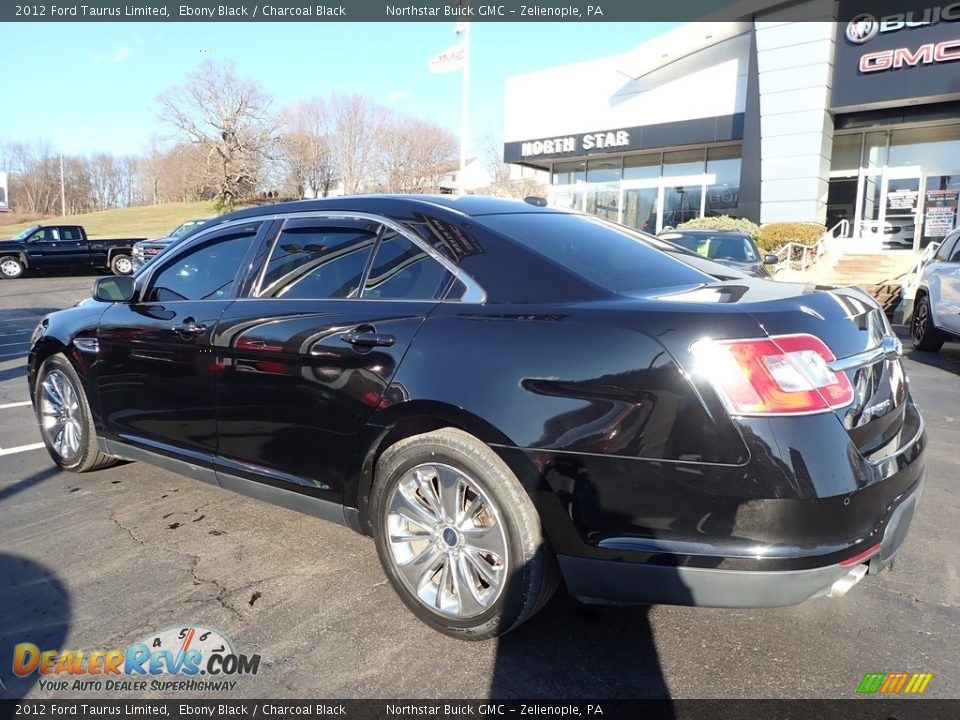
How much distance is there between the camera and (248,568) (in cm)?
324

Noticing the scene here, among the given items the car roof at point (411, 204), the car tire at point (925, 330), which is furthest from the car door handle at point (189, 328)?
the car tire at point (925, 330)

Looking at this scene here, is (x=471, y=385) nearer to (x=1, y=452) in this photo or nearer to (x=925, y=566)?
(x=925, y=566)

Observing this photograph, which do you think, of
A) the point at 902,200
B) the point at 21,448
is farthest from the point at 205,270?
the point at 902,200

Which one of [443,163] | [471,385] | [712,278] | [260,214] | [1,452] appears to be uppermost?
[443,163]

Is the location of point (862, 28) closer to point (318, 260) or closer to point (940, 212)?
point (940, 212)

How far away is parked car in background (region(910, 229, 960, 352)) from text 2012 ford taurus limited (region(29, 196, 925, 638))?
670cm

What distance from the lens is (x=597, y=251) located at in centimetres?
296

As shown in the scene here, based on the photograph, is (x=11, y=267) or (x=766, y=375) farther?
(x=11, y=267)

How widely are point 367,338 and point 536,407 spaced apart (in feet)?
2.73

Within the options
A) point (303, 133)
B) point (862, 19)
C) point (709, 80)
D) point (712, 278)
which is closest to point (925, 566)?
point (712, 278)

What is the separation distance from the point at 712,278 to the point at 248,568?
8.07ft

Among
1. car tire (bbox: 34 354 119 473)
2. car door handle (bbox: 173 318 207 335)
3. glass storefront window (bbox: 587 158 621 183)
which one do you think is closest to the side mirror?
car tire (bbox: 34 354 119 473)

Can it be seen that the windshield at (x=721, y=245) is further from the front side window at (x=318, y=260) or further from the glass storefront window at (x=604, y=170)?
the glass storefront window at (x=604, y=170)

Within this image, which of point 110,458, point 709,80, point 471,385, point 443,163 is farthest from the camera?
point 443,163
